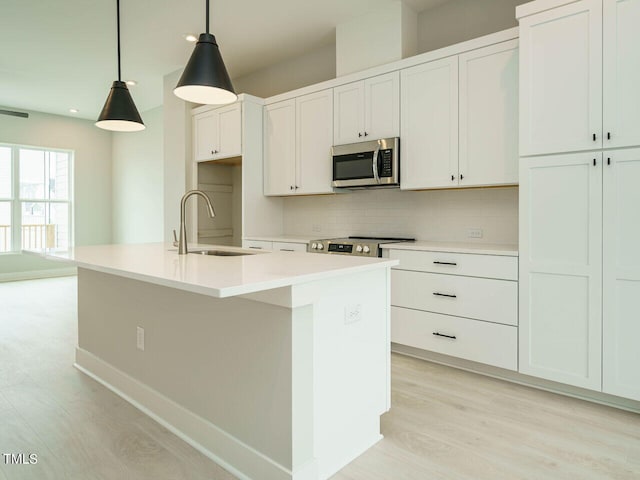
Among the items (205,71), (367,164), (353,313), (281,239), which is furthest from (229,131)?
(353,313)

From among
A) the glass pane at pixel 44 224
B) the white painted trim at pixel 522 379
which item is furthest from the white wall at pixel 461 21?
the glass pane at pixel 44 224

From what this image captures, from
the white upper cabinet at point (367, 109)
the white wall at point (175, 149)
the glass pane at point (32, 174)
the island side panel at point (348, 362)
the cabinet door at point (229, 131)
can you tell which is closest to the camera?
the island side panel at point (348, 362)

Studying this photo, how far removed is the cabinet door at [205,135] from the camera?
4832mm

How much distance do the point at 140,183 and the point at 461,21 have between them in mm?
5966

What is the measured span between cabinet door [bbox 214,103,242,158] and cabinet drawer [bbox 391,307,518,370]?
2465mm

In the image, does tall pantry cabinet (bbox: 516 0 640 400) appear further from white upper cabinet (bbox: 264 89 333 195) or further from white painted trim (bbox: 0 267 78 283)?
white painted trim (bbox: 0 267 78 283)

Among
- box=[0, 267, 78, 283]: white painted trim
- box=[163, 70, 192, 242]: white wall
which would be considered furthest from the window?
box=[163, 70, 192, 242]: white wall

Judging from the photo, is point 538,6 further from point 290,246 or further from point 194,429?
point 194,429

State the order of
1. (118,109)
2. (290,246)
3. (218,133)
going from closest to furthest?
1. (118,109)
2. (290,246)
3. (218,133)

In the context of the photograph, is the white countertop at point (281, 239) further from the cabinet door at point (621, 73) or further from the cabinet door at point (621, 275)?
the cabinet door at point (621, 73)

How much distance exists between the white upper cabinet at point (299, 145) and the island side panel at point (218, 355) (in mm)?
2105

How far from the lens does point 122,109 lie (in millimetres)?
2906

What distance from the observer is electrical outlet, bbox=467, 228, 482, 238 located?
343 cm

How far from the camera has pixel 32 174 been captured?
745 cm
